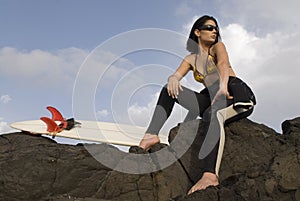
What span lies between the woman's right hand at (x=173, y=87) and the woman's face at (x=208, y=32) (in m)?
0.63

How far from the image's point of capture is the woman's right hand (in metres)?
4.19

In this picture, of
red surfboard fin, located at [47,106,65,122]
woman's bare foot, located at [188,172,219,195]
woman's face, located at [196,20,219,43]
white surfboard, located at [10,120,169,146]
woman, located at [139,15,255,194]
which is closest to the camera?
woman's bare foot, located at [188,172,219,195]

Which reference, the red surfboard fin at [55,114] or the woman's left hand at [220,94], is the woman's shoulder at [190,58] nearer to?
the woman's left hand at [220,94]

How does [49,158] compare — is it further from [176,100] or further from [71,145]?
[176,100]

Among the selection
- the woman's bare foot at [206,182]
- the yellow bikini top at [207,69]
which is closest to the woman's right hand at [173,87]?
the yellow bikini top at [207,69]

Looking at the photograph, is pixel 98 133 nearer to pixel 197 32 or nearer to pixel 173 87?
pixel 173 87

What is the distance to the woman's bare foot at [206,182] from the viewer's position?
3438 millimetres

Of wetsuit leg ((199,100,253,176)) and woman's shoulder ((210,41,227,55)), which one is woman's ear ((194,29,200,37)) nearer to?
woman's shoulder ((210,41,227,55))

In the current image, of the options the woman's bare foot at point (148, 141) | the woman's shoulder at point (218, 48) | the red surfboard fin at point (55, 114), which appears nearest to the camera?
the woman's bare foot at point (148, 141)

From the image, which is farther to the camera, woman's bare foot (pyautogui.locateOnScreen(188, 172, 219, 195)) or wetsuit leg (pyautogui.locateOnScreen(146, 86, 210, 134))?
wetsuit leg (pyautogui.locateOnScreen(146, 86, 210, 134))

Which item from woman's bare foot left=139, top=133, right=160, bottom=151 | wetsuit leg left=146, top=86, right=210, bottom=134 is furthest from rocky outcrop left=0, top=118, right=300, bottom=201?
wetsuit leg left=146, top=86, right=210, bottom=134

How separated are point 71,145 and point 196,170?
Answer: 5.04 feet

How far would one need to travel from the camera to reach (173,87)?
13.7 feet

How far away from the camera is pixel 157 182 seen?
3775 millimetres
